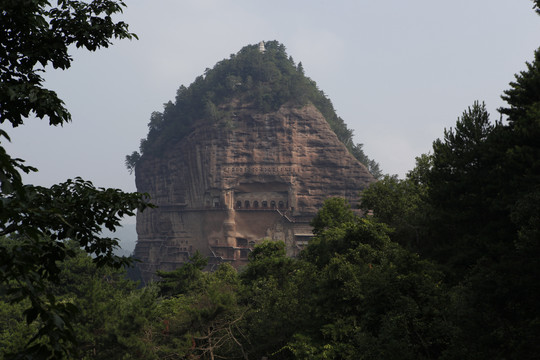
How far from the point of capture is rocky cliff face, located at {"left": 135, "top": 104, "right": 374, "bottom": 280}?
64.2 m

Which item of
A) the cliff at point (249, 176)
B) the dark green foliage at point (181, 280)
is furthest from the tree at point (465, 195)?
the cliff at point (249, 176)

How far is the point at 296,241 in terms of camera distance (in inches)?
2475

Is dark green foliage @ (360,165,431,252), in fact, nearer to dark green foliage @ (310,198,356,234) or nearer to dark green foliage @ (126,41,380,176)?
dark green foliage @ (310,198,356,234)

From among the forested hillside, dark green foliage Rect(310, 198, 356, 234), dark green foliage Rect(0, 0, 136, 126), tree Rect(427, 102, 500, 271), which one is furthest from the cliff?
dark green foliage Rect(0, 0, 136, 126)

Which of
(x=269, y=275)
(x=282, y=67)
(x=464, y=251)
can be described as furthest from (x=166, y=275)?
(x=282, y=67)

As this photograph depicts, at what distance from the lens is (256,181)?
6500 cm

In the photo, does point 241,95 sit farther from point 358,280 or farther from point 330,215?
point 358,280

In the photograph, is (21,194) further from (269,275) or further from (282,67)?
(282,67)

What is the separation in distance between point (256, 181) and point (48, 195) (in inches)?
2343

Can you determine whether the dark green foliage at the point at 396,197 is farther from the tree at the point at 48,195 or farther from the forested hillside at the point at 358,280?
the tree at the point at 48,195

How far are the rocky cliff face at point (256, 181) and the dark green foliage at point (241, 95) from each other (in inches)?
69.0

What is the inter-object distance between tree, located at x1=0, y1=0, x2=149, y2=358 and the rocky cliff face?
56593 millimetres

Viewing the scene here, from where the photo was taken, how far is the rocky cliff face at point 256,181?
6419 centimetres

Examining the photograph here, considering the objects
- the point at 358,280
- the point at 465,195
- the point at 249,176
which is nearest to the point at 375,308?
the point at 358,280
